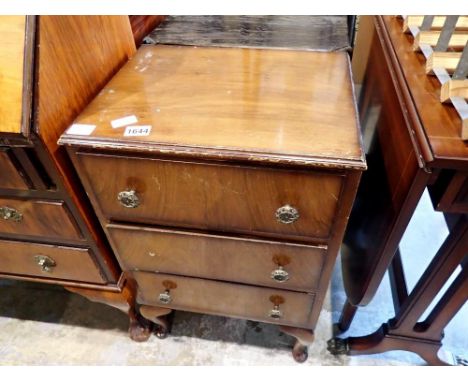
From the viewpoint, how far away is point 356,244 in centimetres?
101

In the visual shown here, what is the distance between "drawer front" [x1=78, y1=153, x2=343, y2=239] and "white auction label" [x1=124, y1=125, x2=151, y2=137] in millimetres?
41

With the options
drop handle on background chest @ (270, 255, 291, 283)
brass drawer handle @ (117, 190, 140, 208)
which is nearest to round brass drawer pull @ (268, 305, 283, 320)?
drop handle on background chest @ (270, 255, 291, 283)

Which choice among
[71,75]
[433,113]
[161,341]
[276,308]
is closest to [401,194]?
[433,113]

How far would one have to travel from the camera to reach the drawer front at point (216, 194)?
0.55 m

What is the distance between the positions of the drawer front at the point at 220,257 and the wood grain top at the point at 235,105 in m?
0.21

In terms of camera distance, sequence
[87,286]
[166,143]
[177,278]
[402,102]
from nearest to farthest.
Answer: [166,143]
[402,102]
[177,278]
[87,286]

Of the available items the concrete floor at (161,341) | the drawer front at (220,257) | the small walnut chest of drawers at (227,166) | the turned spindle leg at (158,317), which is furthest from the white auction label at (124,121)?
the concrete floor at (161,341)

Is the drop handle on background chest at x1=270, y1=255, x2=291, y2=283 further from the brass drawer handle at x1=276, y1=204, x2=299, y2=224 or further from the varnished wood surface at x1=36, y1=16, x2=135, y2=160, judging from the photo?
the varnished wood surface at x1=36, y1=16, x2=135, y2=160

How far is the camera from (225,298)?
33.5 inches

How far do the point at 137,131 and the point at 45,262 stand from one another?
502 millimetres

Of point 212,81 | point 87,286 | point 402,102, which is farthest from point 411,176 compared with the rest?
point 87,286

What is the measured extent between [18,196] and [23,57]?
10.9 inches

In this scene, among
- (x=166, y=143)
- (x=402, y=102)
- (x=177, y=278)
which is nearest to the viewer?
(x=166, y=143)
